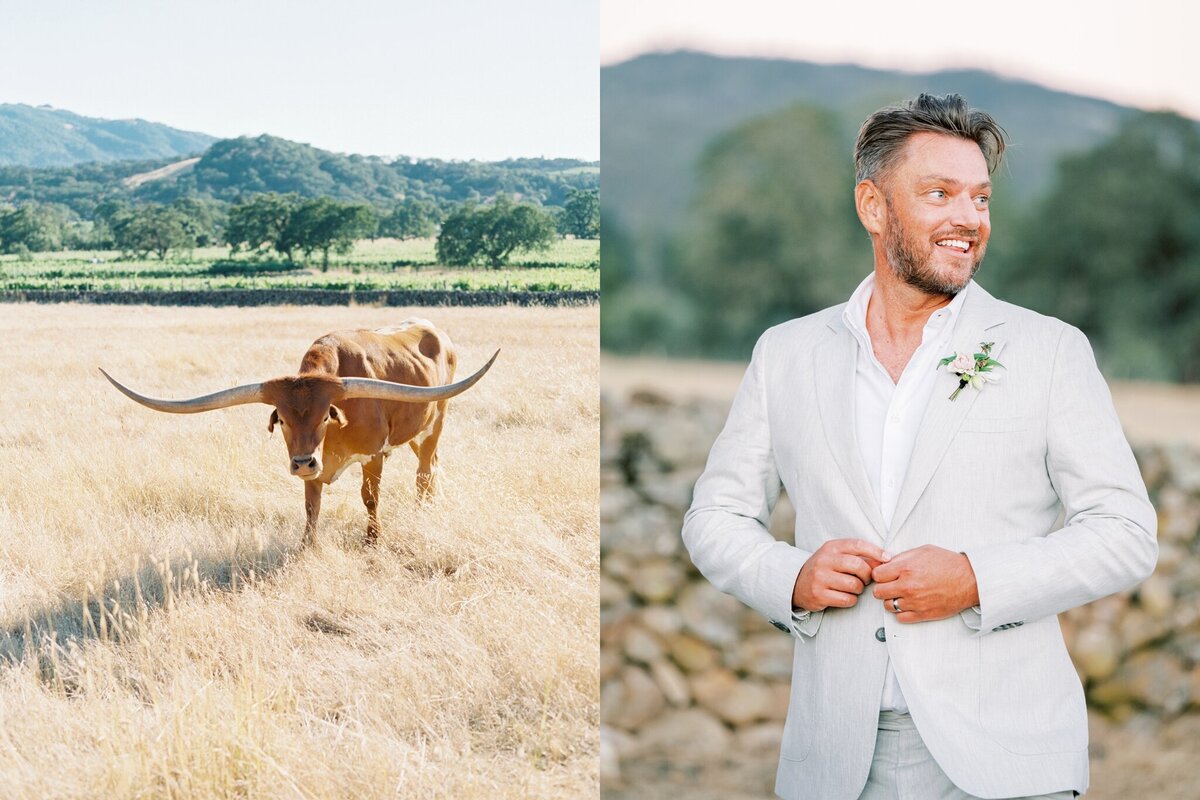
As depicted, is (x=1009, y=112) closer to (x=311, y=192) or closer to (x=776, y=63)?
(x=776, y=63)

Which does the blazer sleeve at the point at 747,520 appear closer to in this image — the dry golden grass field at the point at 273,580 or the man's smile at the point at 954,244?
the man's smile at the point at 954,244

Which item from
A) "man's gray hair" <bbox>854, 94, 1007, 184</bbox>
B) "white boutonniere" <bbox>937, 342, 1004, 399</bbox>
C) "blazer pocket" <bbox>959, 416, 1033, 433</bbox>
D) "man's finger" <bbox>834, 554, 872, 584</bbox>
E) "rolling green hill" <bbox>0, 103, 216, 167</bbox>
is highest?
"rolling green hill" <bbox>0, 103, 216, 167</bbox>

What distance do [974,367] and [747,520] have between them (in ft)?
1.08

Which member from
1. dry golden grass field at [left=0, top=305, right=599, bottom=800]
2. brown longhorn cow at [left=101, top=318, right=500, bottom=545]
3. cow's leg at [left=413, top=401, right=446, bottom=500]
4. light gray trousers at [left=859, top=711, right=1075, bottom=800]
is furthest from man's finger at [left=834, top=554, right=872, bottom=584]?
cow's leg at [left=413, top=401, right=446, bottom=500]

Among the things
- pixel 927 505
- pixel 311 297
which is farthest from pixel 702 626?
pixel 927 505

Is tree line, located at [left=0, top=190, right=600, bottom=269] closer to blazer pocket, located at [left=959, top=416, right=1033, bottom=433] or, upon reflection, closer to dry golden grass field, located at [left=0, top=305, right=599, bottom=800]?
dry golden grass field, located at [left=0, top=305, right=599, bottom=800]

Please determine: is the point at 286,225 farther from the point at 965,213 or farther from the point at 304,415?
the point at 965,213

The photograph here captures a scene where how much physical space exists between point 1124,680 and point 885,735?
2.32 m

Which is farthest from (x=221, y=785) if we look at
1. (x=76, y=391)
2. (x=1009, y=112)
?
(x=1009, y=112)

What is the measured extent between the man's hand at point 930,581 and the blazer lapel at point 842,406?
0.29 feet

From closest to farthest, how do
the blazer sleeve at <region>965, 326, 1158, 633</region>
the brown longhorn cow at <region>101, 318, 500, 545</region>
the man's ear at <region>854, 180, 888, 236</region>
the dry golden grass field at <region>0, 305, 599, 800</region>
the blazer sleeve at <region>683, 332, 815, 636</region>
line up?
1. the blazer sleeve at <region>965, 326, 1158, 633</region>
2. the blazer sleeve at <region>683, 332, 815, 636</region>
3. the man's ear at <region>854, 180, 888, 236</region>
4. the dry golden grass field at <region>0, 305, 599, 800</region>
5. the brown longhorn cow at <region>101, 318, 500, 545</region>

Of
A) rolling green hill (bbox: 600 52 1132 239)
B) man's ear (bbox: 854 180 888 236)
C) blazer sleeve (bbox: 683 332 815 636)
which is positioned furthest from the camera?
rolling green hill (bbox: 600 52 1132 239)

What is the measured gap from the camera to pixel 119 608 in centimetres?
214

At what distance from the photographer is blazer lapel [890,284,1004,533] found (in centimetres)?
126
